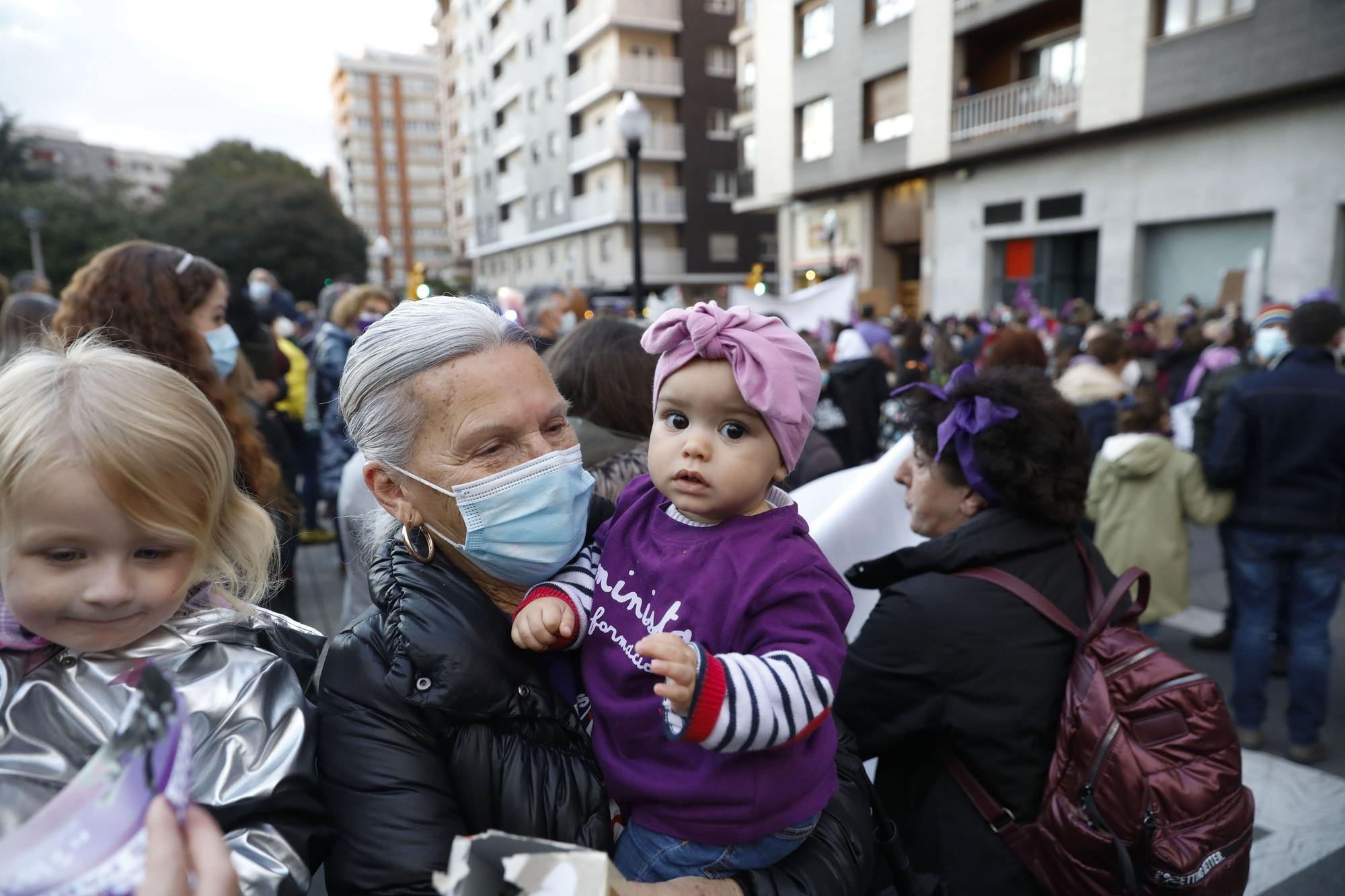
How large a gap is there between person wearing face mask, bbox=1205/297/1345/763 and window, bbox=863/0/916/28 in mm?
21418

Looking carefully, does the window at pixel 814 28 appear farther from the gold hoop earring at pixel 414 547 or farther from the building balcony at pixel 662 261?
the gold hoop earring at pixel 414 547

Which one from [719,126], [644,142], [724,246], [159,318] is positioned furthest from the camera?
[724,246]

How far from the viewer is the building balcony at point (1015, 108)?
62.4 ft

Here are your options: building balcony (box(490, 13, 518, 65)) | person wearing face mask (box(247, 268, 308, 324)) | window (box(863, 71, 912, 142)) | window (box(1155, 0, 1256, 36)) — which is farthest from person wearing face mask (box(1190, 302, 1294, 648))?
building balcony (box(490, 13, 518, 65))

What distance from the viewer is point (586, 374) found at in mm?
2680

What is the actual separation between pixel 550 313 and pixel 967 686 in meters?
4.98

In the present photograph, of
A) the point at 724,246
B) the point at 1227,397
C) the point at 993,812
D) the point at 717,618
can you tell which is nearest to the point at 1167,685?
the point at 993,812

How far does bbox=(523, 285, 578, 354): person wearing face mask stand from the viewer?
6.34m

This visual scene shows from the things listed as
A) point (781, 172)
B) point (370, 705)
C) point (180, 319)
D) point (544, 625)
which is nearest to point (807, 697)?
point (544, 625)

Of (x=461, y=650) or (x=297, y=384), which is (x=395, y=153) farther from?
(x=461, y=650)

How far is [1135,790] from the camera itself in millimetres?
1834

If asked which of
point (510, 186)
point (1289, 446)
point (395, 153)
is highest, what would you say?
point (395, 153)

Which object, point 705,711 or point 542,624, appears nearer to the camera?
point 705,711

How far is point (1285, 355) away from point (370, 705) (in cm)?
491
